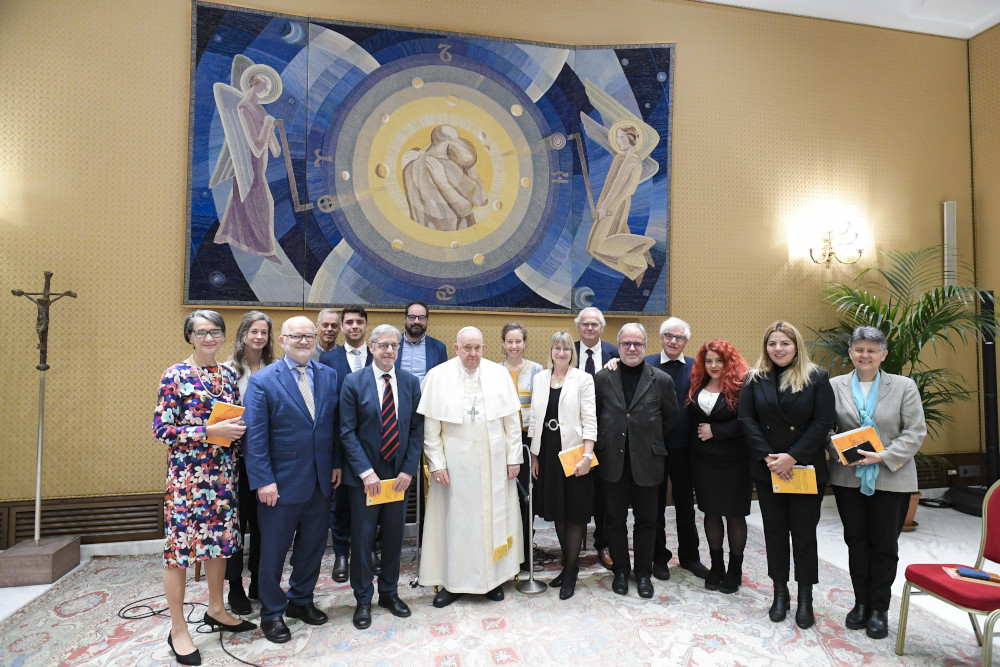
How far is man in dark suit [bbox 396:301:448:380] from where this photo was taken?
4.53m

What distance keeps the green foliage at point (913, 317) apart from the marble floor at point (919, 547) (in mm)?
983

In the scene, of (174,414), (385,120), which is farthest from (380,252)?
(174,414)

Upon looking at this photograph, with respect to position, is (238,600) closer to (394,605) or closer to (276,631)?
(276,631)

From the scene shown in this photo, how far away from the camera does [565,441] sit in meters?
3.65

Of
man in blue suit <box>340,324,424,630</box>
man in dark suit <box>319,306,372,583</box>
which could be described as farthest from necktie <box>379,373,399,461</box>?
man in dark suit <box>319,306,372,583</box>

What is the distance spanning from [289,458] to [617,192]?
158 inches

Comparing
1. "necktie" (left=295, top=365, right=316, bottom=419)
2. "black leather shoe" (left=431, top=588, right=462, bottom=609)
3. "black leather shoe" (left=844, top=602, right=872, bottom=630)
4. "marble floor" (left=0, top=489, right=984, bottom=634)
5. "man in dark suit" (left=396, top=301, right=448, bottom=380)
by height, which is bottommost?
"marble floor" (left=0, top=489, right=984, bottom=634)

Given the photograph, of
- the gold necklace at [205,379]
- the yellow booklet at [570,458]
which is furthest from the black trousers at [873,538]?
the gold necklace at [205,379]

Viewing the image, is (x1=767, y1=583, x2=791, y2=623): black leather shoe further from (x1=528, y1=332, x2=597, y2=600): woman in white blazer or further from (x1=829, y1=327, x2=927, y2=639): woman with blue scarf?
(x1=528, y1=332, x2=597, y2=600): woman in white blazer

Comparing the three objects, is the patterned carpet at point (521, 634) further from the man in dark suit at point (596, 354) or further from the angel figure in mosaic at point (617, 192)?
the angel figure in mosaic at point (617, 192)

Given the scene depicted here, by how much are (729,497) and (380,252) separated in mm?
3500

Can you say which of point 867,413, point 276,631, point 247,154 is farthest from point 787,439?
point 247,154

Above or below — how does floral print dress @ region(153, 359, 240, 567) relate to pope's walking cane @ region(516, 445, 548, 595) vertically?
above

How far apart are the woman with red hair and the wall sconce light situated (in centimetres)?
326
